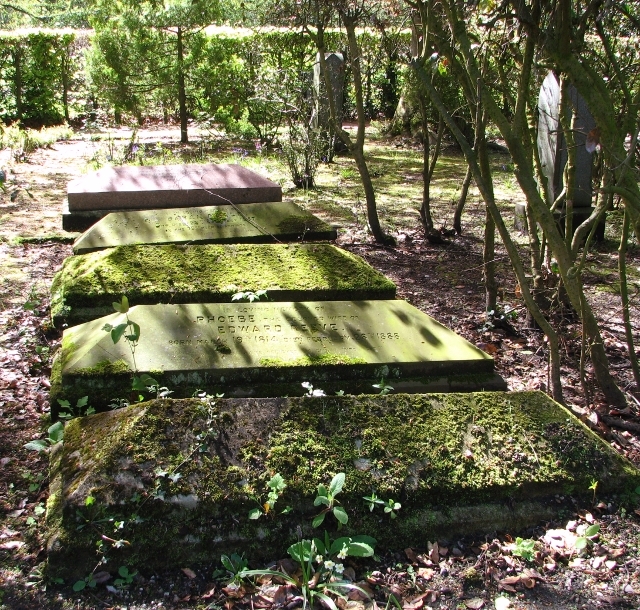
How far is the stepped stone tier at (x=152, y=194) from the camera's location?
701 cm

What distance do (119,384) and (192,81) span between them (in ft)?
37.3

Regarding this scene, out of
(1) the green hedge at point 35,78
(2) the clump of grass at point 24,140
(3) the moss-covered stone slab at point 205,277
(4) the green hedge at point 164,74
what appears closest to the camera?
(3) the moss-covered stone slab at point 205,277

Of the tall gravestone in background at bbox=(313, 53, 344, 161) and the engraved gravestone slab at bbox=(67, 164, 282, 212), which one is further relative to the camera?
the tall gravestone in background at bbox=(313, 53, 344, 161)

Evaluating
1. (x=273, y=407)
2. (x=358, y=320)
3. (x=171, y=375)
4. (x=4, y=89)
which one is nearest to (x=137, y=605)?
(x=273, y=407)

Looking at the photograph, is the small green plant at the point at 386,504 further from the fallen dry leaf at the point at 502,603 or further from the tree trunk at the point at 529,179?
the tree trunk at the point at 529,179

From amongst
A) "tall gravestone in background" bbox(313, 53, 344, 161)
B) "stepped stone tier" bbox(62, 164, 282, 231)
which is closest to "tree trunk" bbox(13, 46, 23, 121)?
"tall gravestone in background" bbox(313, 53, 344, 161)

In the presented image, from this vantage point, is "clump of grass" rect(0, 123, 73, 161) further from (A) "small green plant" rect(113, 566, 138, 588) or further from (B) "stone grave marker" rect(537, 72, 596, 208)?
(A) "small green plant" rect(113, 566, 138, 588)

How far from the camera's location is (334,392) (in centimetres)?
356

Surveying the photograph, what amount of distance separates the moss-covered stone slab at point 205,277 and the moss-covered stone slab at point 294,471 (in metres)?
1.60

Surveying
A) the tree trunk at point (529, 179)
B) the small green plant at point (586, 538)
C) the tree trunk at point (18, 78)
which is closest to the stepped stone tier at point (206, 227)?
the tree trunk at point (529, 179)

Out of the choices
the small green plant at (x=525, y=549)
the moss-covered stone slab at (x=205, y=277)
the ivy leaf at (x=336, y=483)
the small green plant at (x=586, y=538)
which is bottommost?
the small green plant at (x=525, y=549)

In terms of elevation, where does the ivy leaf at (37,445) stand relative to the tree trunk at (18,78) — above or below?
below

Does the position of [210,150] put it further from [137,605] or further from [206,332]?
[137,605]

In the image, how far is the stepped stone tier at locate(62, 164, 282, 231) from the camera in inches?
276
